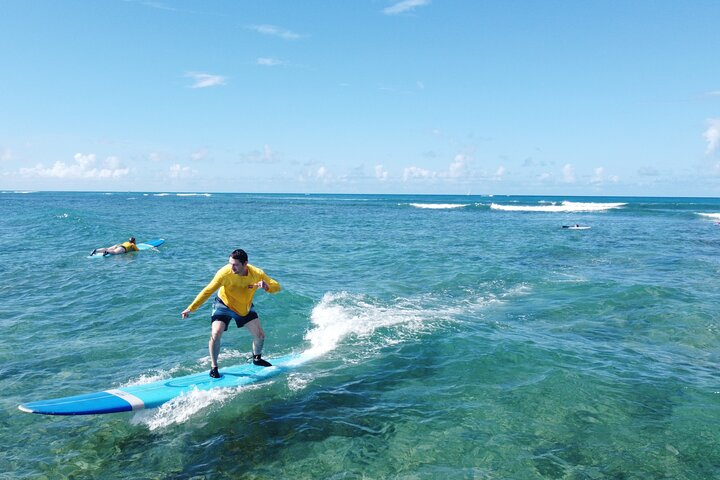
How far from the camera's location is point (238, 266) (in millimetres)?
8883

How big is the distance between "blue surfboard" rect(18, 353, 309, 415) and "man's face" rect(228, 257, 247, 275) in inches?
97.2

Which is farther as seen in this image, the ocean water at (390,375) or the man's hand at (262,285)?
the man's hand at (262,285)

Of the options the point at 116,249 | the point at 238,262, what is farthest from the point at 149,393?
the point at 116,249

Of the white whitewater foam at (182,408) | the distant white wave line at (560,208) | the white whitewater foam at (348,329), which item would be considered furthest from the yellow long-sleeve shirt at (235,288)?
the distant white wave line at (560,208)

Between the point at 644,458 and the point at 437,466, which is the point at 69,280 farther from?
the point at 644,458

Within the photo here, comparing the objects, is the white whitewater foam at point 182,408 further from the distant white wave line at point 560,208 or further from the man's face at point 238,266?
the distant white wave line at point 560,208

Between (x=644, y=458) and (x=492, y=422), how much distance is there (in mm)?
2352

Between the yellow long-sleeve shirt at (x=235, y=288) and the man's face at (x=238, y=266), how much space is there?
0.08 metres

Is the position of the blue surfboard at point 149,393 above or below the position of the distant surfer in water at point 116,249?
below

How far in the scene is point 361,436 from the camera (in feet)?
26.0

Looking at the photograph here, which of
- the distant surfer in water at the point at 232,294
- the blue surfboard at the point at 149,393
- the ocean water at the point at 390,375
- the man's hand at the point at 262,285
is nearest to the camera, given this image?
the ocean water at the point at 390,375

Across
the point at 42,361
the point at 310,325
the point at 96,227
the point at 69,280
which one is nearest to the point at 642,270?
the point at 310,325

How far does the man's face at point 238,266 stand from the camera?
8.83 m

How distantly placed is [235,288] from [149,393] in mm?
2558
